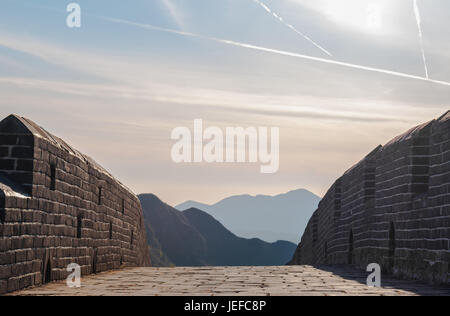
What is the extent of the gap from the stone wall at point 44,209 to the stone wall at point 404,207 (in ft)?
16.2

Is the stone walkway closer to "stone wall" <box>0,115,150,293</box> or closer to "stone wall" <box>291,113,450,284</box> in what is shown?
"stone wall" <box>0,115,150,293</box>

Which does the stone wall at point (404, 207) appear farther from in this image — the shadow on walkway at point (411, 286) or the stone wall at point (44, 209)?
the stone wall at point (44, 209)

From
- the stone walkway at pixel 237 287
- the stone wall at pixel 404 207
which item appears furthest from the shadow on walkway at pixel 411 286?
the stone wall at pixel 404 207

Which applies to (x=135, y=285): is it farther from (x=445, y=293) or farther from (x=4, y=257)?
(x=445, y=293)

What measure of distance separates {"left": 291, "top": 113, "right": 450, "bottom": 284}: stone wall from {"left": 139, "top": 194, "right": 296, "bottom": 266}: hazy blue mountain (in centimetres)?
6530

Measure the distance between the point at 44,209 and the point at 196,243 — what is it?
85.0 m

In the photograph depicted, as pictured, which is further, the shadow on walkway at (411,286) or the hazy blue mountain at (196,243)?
the hazy blue mountain at (196,243)

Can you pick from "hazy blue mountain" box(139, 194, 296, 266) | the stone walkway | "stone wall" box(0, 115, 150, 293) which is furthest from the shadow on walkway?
"hazy blue mountain" box(139, 194, 296, 266)

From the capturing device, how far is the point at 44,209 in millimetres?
7973

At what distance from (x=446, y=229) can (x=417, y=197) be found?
129 cm

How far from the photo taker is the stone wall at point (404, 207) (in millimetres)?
8227

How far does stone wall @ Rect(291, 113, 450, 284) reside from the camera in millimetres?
8227

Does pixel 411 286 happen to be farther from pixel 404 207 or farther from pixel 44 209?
pixel 44 209
